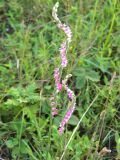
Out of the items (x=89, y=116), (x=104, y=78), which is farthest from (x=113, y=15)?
(x=89, y=116)

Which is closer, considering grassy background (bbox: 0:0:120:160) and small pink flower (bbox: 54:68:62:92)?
small pink flower (bbox: 54:68:62:92)

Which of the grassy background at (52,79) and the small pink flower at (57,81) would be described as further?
the grassy background at (52,79)

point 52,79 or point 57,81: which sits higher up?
point 57,81

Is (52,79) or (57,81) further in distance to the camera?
(52,79)

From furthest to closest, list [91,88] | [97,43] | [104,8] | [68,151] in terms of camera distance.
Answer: [104,8] → [97,43] → [91,88] → [68,151]

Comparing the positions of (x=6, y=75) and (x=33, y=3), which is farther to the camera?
(x=33, y=3)

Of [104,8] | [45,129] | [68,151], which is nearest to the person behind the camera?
[68,151]

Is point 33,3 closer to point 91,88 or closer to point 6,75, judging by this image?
point 6,75

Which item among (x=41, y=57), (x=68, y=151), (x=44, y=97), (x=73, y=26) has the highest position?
(x=73, y=26)
